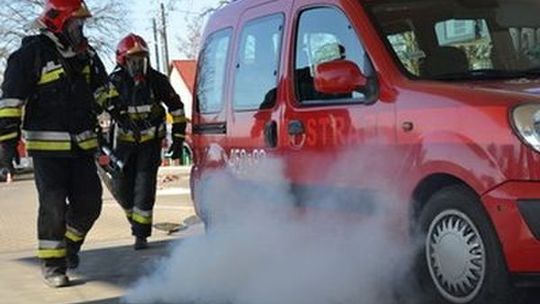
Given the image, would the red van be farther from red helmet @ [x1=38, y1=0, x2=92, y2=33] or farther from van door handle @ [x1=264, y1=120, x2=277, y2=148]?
red helmet @ [x1=38, y1=0, x2=92, y2=33]

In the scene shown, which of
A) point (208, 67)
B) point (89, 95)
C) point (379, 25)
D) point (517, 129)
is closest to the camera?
point (517, 129)

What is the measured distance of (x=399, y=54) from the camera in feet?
15.6

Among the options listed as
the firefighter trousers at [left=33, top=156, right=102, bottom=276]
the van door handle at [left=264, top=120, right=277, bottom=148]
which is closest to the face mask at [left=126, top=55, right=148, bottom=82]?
the firefighter trousers at [left=33, top=156, right=102, bottom=276]

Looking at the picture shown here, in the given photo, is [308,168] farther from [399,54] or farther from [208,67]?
[208,67]

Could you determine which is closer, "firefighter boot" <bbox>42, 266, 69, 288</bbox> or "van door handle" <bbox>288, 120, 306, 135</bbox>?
"van door handle" <bbox>288, 120, 306, 135</bbox>

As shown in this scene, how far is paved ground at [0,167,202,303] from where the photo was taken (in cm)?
613

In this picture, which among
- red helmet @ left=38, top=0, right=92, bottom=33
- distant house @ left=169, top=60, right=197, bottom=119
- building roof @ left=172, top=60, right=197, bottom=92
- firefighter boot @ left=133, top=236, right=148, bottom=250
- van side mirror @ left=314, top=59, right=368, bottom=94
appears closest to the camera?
van side mirror @ left=314, top=59, right=368, bottom=94

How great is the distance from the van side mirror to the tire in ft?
2.48

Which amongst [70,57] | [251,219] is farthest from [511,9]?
[70,57]

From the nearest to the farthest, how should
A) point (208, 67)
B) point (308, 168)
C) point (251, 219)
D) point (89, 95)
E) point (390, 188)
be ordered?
point (390, 188) < point (308, 168) < point (251, 219) < point (89, 95) < point (208, 67)

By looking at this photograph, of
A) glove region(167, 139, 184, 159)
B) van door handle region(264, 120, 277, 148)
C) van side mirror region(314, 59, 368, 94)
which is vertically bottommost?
glove region(167, 139, 184, 159)

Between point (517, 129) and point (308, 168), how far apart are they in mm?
1646

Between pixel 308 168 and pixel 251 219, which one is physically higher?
pixel 308 168

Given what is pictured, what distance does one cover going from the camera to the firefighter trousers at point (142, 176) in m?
8.02
